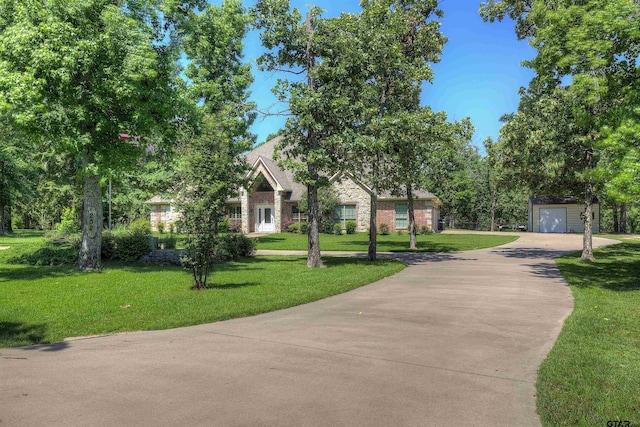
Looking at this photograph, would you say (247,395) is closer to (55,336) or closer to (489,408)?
(489,408)

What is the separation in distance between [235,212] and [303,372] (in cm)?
3492

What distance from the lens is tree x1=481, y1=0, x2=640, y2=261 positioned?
11258 millimetres

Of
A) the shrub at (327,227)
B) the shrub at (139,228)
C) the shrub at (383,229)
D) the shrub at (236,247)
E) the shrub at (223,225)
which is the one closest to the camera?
the shrub at (223,225)

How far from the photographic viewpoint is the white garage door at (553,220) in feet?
143

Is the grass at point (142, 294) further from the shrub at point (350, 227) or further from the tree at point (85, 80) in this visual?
the shrub at point (350, 227)

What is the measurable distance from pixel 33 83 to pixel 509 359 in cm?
1268

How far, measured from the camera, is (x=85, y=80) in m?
12.9

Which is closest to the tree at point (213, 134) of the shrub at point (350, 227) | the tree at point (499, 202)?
the shrub at point (350, 227)

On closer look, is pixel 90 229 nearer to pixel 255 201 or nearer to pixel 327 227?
pixel 255 201

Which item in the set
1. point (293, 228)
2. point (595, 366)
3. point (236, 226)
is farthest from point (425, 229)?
point (595, 366)

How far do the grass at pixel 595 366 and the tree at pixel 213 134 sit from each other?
7.37 m

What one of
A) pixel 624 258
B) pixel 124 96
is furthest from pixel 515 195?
pixel 124 96

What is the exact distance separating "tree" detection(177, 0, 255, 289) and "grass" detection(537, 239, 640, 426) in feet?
24.2

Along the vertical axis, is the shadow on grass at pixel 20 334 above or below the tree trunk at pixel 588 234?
below
